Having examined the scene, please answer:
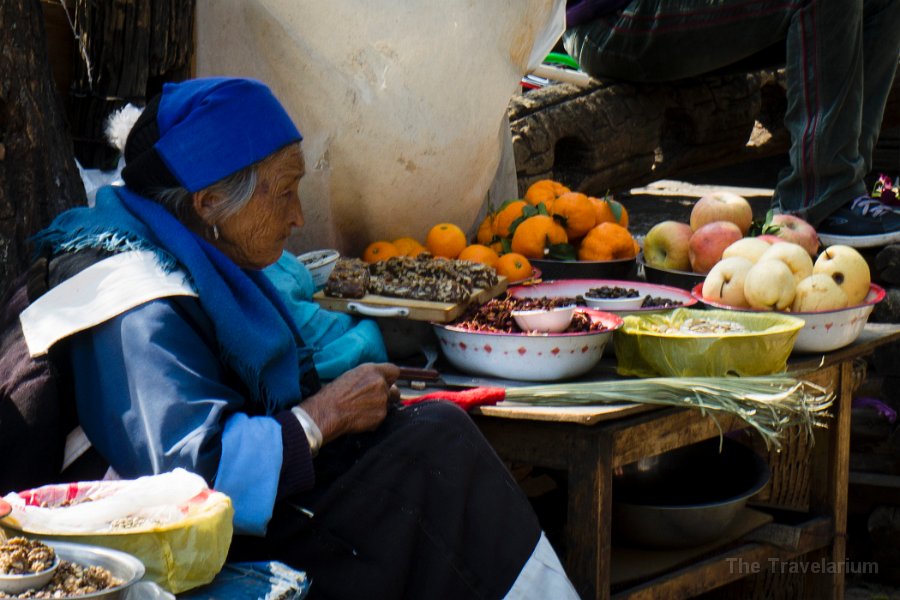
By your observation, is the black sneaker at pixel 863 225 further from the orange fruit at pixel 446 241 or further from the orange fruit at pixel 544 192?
the orange fruit at pixel 446 241

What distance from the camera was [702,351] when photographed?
10.0 ft

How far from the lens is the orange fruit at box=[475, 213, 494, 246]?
3.93 m

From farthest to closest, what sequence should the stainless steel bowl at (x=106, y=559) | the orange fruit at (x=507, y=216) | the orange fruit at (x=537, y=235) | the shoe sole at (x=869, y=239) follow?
the shoe sole at (x=869, y=239) → the orange fruit at (x=507, y=216) → the orange fruit at (x=537, y=235) → the stainless steel bowl at (x=106, y=559)

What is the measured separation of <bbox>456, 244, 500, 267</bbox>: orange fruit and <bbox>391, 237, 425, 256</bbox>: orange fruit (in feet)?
0.42

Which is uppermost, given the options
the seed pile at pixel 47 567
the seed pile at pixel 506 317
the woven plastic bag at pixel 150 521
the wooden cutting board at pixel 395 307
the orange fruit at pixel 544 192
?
the seed pile at pixel 47 567

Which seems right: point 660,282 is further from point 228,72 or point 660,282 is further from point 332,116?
point 228,72

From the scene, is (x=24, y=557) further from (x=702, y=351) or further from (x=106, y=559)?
(x=702, y=351)

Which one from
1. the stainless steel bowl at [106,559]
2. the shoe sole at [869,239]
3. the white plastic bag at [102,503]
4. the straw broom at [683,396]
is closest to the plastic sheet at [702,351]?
the straw broom at [683,396]

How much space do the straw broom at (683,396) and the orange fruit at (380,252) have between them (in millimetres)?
813

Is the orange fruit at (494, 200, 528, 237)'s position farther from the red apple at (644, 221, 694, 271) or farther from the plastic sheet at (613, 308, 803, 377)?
the plastic sheet at (613, 308, 803, 377)

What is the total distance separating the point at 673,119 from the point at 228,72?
323 cm

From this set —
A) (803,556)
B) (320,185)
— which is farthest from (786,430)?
(320,185)

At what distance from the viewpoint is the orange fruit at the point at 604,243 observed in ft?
12.6

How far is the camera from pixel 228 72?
3.50m
